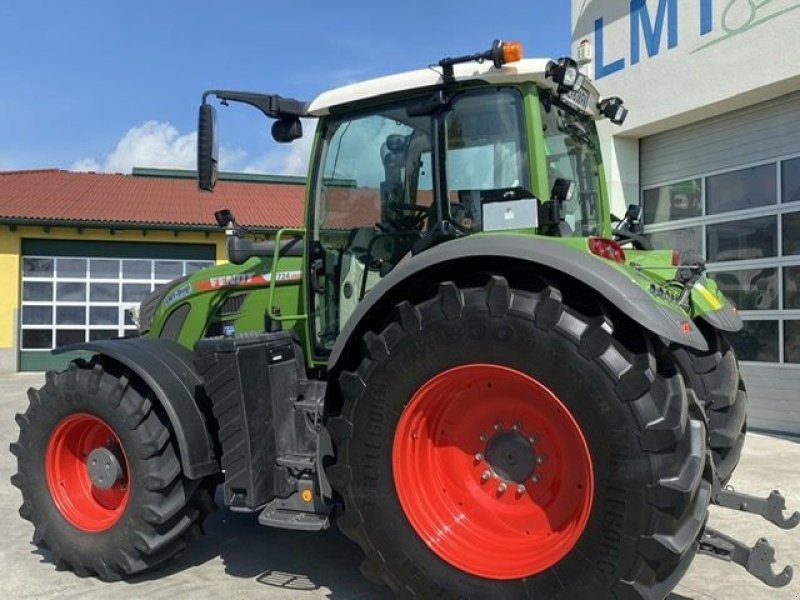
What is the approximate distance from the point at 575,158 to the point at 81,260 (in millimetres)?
16457

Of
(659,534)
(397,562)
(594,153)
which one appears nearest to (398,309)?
(397,562)

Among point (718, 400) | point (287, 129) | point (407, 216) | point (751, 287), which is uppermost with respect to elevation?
point (287, 129)

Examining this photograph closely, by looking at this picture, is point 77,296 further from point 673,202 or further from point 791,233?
point 791,233

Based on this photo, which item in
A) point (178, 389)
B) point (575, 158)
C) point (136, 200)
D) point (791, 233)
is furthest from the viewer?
point (136, 200)

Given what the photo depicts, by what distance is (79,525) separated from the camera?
402 centimetres

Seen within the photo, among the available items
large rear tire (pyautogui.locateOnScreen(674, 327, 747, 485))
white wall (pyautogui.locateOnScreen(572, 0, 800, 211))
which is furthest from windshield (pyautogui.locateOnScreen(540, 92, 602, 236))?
white wall (pyautogui.locateOnScreen(572, 0, 800, 211))

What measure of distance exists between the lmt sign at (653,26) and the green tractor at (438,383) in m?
5.39

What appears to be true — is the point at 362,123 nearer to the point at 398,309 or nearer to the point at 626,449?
the point at 398,309

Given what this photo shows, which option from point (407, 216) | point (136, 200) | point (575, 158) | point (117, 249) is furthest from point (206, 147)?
point (136, 200)

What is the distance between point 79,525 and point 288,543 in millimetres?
1200

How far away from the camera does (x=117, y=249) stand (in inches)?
717

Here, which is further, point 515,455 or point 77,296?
point 77,296

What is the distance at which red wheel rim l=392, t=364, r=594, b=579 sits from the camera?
292 centimetres

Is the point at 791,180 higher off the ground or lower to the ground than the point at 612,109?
higher
